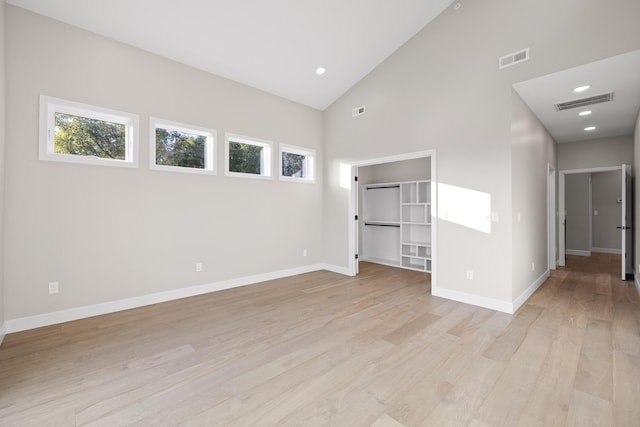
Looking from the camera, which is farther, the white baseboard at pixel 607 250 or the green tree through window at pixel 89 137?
the white baseboard at pixel 607 250

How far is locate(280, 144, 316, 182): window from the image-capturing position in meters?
5.53

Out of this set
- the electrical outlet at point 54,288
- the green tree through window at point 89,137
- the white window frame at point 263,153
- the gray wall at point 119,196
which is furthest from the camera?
the white window frame at point 263,153

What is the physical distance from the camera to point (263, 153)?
5281 millimetres

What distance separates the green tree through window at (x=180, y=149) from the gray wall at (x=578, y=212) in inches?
380

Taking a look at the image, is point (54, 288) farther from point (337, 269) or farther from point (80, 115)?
point (337, 269)

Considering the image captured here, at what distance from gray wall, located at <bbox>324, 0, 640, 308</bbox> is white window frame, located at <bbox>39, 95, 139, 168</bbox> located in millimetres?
3811

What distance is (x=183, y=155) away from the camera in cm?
428

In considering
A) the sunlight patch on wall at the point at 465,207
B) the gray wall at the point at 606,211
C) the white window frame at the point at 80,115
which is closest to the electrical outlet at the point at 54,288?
the white window frame at the point at 80,115

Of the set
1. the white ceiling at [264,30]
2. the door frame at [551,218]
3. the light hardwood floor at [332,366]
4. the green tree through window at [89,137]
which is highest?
the white ceiling at [264,30]

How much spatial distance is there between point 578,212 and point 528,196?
18.6 ft

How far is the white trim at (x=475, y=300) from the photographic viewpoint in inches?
142

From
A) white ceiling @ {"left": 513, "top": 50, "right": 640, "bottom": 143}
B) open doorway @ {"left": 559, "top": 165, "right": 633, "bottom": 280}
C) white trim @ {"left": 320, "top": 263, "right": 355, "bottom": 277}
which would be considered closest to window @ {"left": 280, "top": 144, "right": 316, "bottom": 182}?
white trim @ {"left": 320, "top": 263, "right": 355, "bottom": 277}

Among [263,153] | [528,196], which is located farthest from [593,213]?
[263,153]

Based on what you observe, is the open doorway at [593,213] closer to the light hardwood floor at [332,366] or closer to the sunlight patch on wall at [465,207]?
the light hardwood floor at [332,366]
